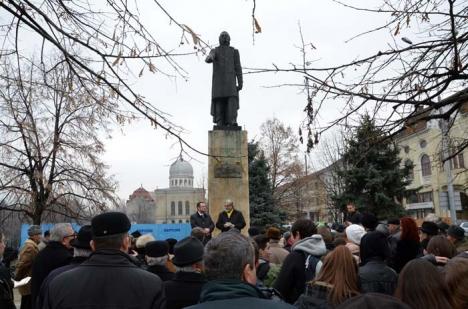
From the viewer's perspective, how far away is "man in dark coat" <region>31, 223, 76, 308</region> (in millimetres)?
5020

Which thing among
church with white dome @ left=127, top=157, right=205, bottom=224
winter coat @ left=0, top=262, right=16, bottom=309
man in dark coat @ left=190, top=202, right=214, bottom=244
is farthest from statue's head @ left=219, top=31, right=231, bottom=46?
church with white dome @ left=127, top=157, right=205, bottom=224

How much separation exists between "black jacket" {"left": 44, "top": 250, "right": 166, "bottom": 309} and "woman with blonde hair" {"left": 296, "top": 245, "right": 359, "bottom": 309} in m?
A: 1.06

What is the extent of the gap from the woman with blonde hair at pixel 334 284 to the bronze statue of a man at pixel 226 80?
771 centimetres

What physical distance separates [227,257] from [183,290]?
1.49 metres

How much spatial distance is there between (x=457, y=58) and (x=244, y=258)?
250cm

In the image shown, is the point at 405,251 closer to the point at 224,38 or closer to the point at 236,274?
the point at 236,274

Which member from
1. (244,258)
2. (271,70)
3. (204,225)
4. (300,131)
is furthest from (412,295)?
(204,225)

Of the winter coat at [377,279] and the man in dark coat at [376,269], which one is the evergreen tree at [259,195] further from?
the winter coat at [377,279]

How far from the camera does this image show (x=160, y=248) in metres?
4.50

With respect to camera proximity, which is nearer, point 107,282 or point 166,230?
point 107,282

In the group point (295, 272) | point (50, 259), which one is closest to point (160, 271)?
point (295, 272)

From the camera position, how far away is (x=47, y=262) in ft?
16.5

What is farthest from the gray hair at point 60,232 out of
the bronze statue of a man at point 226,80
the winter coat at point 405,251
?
the bronze statue of a man at point 226,80

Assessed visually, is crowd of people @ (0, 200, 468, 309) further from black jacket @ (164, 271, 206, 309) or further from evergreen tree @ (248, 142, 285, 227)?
evergreen tree @ (248, 142, 285, 227)
